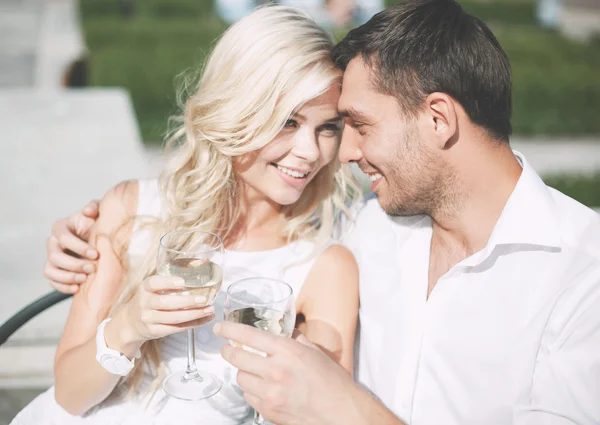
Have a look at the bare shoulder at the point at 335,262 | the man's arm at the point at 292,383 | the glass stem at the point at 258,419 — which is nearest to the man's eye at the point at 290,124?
the bare shoulder at the point at 335,262

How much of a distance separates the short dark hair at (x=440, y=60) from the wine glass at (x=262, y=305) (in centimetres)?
97

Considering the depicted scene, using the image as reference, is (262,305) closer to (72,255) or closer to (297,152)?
(297,152)

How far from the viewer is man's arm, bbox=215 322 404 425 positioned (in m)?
2.02

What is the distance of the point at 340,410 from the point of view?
7.06 ft

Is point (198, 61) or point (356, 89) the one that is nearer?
point (356, 89)

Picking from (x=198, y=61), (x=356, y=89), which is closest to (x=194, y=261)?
(x=356, y=89)

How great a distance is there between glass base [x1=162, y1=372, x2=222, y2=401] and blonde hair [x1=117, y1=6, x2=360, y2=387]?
44 centimetres

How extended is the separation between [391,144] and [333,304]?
0.74m

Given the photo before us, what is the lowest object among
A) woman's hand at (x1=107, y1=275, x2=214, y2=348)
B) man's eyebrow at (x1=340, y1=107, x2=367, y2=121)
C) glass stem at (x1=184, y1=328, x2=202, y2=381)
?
glass stem at (x1=184, y1=328, x2=202, y2=381)

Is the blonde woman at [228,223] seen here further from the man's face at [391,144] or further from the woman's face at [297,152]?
the man's face at [391,144]

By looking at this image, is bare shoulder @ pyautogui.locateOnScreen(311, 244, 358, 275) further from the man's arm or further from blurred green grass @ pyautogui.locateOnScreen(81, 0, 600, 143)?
blurred green grass @ pyautogui.locateOnScreen(81, 0, 600, 143)

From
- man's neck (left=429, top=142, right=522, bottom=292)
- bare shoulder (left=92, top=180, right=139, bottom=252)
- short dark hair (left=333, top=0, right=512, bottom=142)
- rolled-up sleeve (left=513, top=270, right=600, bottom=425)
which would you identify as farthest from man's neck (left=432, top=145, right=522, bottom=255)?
bare shoulder (left=92, top=180, right=139, bottom=252)

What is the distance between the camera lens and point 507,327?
8.11 ft

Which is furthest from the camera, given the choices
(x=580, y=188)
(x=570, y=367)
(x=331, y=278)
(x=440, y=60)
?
(x=580, y=188)
